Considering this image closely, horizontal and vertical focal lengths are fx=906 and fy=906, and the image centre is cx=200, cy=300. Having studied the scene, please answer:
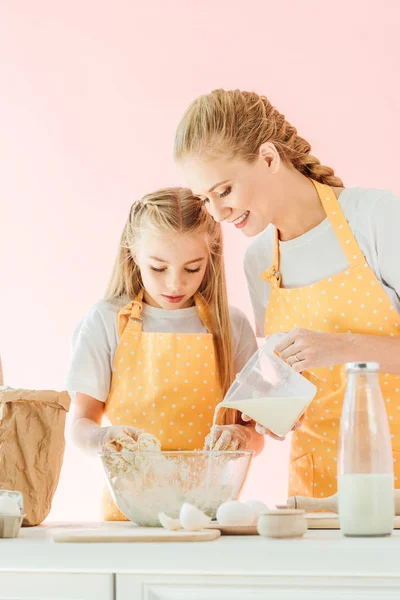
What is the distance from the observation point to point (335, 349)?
152 cm

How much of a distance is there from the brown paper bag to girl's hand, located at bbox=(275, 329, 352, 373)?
37 cm

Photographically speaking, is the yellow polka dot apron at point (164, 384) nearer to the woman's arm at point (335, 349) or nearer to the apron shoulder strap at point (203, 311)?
the apron shoulder strap at point (203, 311)

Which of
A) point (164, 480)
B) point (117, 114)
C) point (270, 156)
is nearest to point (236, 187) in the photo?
point (270, 156)

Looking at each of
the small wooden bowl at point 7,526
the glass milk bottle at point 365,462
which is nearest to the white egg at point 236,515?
the glass milk bottle at point 365,462

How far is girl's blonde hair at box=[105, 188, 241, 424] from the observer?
183cm

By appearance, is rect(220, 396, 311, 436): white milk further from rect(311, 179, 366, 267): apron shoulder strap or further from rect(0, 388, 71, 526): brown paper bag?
rect(311, 179, 366, 267): apron shoulder strap

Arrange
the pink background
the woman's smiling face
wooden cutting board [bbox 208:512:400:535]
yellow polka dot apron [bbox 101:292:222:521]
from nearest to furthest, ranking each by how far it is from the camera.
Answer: wooden cutting board [bbox 208:512:400:535] < the woman's smiling face < yellow polka dot apron [bbox 101:292:222:521] < the pink background

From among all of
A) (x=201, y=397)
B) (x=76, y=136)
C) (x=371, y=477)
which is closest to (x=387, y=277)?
(x=201, y=397)

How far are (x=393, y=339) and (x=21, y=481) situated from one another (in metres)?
0.67

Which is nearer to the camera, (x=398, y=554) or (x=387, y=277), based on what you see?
(x=398, y=554)

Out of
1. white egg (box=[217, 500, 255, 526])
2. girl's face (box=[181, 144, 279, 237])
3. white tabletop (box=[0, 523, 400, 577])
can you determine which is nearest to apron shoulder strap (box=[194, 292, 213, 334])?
girl's face (box=[181, 144, 279, 237])

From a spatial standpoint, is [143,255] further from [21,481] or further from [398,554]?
[398,554]

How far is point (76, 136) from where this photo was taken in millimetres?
3055

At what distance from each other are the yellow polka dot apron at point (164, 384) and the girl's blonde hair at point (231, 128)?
347 mm
